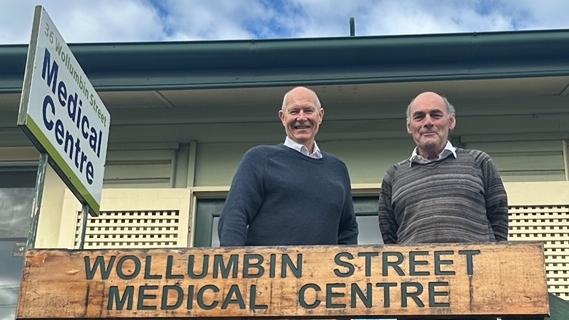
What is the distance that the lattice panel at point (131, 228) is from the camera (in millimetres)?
6078

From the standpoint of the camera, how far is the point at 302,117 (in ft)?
12.0

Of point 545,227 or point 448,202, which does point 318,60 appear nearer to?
point 545,227

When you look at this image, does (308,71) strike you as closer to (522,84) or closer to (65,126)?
(522,84)

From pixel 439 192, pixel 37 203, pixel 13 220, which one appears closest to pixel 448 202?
pixel 439 192

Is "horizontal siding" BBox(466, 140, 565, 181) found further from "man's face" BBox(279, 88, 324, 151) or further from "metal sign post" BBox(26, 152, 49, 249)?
"metal sign post" BBox(26, 152, 49, 249)

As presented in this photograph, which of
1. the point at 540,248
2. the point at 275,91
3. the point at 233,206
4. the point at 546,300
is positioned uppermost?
the point at 275,91

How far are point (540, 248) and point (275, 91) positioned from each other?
370cm

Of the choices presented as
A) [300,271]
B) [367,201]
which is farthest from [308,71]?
[300,271]

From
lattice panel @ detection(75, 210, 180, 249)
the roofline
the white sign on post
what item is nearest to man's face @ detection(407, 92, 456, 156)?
the white sign on post

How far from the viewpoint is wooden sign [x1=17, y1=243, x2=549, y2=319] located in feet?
8.73

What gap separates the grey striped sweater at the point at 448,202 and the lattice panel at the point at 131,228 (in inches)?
104

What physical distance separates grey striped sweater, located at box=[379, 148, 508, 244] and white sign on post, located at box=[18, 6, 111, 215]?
4.77 feet

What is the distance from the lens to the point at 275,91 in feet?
20.4

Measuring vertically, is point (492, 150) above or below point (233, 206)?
above
